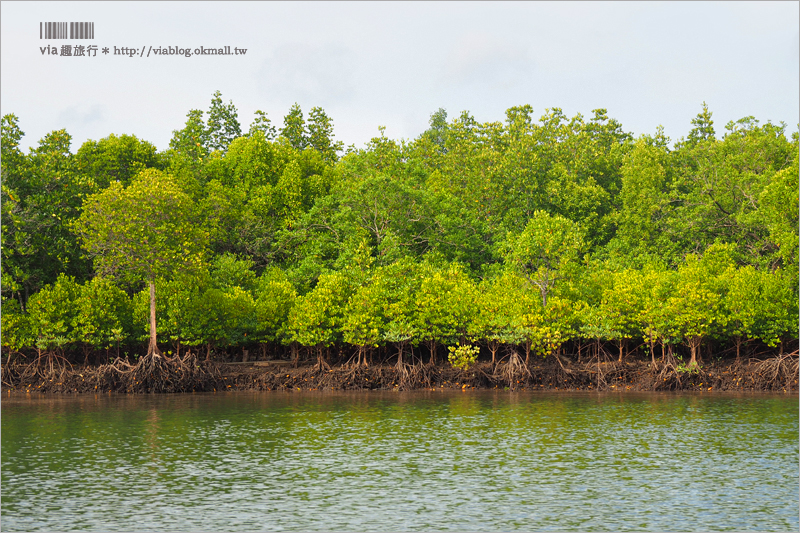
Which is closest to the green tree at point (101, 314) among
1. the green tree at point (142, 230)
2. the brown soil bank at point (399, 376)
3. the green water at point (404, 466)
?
the green tree at point (142, 230)

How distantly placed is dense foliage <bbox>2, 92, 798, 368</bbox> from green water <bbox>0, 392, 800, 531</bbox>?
7548 millimetres

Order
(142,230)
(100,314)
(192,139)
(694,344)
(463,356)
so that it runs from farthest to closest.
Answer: (192,139), (463,356), (100,314), (694,344), (142,230)

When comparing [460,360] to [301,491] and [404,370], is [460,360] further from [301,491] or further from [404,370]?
[301,491]

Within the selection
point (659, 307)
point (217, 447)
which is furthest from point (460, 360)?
point (217, 447)

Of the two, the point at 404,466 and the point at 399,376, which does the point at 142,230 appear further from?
the point at 404,466

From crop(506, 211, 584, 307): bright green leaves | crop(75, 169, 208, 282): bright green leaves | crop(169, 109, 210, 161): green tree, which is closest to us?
crop(75, 169, 208, 282): bright green leaves

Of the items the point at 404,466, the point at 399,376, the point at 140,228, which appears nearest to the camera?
the point at 404,466

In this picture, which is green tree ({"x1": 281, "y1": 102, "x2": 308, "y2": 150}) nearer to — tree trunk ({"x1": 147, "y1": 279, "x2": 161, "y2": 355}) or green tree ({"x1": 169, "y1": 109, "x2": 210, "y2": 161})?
green tree ({"x1": 169, "y1": 109, "x2": 210, "y2": 161})

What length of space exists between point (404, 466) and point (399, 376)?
955 inches

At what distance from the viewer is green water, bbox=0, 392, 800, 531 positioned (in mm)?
21688

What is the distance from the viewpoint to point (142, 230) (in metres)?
49.9

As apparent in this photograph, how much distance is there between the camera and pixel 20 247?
4962 cm

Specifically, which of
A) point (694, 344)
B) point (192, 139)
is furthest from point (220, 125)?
point (694, 344)

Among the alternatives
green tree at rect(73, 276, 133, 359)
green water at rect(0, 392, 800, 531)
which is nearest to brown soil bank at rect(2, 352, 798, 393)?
green tree at rect(73, 276, 133, 359)
